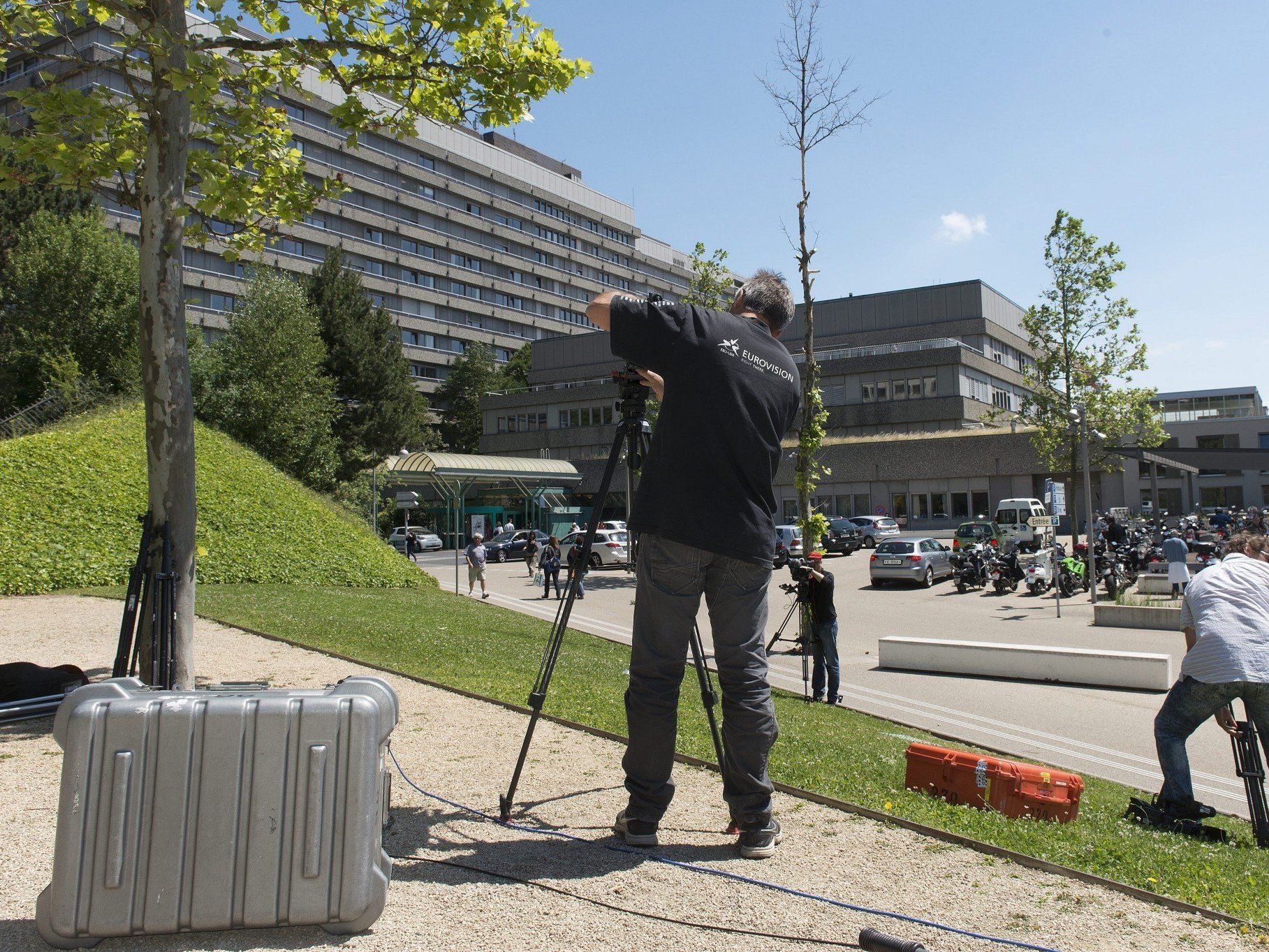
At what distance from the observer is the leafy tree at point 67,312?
2730 cm

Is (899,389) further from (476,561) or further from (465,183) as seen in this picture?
(465,183)

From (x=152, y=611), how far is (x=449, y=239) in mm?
79881

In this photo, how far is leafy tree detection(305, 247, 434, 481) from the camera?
41.8 metres

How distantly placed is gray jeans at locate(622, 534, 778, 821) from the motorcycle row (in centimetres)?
2130

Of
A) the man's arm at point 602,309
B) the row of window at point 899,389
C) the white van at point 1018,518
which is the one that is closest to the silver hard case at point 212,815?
the man's arm at point 602,309

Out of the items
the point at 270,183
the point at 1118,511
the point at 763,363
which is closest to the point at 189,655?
the point at 270,183

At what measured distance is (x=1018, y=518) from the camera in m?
41.3

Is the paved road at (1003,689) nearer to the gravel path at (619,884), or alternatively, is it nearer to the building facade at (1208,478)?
the gravel path at (619,884)

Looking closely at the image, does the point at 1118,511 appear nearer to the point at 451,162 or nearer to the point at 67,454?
the point at 67,454

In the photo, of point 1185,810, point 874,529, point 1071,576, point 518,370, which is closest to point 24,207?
point 1071,576

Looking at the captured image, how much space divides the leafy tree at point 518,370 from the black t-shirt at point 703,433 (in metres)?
77.0

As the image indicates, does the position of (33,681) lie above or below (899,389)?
below

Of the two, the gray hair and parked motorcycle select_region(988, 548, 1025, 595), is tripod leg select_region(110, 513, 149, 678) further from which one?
parked motorcycle select_region(988, 548, 1025, 595)

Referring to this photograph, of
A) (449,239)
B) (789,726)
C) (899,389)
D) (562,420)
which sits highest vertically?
(449,239)
